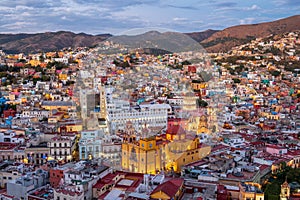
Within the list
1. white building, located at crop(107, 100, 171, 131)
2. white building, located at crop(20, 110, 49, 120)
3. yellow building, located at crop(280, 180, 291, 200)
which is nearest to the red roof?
yellow building, located at crop(280, 180, 291, 200)

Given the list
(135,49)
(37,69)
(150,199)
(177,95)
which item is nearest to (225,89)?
(177,95)

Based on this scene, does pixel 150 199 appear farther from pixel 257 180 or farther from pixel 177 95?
pixel 177 95

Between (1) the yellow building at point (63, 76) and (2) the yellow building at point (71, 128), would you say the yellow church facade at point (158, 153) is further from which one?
(1) the yellow building at point (63, 76)

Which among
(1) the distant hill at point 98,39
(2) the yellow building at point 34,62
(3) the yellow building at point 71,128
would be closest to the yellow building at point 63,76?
(2) the yellow building at point 34,62

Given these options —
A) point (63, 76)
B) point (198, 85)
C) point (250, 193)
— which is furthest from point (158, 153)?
point (63, 76)

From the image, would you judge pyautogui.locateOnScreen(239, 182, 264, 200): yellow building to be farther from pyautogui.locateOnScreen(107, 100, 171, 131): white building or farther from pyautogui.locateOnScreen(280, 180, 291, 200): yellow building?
pyautogui.locateOnScreen(107, 100, 171, 131): white building
